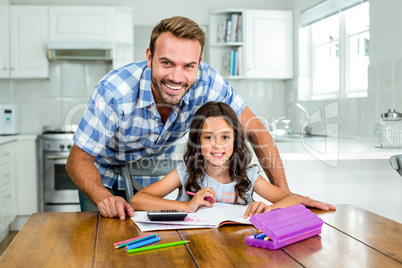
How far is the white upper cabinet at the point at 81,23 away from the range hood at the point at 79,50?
0.26 ft

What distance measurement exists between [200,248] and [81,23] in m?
3.78

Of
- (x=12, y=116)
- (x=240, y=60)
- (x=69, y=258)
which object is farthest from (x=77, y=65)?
(x=69, y=258)

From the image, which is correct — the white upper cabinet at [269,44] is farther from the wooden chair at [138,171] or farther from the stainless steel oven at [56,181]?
the wooden chair at [138,171]

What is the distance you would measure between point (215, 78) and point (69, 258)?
1189 mm

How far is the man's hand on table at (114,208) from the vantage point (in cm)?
128

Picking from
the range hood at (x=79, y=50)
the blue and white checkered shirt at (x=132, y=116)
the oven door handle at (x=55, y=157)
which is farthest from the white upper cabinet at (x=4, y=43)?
the blue and white checkered shirt at (x=132, y=116)

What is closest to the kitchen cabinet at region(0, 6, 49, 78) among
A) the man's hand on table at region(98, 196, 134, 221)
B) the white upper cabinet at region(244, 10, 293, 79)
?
the white upper cabinet at region(244, 10, 293, 79)

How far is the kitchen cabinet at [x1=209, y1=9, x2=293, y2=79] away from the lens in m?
4.63

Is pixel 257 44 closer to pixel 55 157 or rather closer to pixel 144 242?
pixel 55 157

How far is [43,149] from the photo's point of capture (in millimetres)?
4066

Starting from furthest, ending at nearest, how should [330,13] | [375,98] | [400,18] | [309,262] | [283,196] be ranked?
[330,13]
[375,98]
[400,18]
[283,196]
[309,262]

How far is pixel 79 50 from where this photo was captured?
434cm

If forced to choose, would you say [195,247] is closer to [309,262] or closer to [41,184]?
[309,262]

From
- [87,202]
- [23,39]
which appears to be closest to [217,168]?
[87,202]
